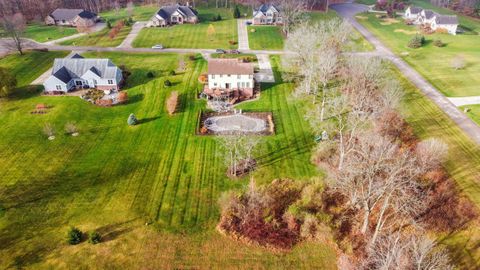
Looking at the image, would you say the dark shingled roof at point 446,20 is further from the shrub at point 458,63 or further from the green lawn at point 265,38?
the green lawn at point 265,38

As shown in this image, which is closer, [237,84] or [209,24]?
[237,84]

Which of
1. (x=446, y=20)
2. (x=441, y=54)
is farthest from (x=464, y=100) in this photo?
(x=446, y=20)

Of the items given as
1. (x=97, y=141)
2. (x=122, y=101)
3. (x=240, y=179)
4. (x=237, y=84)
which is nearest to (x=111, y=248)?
(x=240, y=179)

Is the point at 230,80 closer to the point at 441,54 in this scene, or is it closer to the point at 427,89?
the point at 427,89

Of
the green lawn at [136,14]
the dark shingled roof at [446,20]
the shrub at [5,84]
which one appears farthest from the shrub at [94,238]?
the dark shingled roof at [446,20]

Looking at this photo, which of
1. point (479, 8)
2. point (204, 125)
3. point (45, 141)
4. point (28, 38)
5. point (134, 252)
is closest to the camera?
point (134, 252)

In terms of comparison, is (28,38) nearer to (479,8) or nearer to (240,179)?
(240,179)
